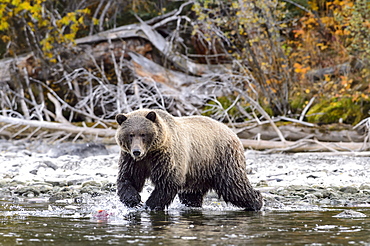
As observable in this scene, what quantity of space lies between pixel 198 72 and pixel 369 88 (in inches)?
178

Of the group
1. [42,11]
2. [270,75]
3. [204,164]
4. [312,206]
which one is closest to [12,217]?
[204,164]

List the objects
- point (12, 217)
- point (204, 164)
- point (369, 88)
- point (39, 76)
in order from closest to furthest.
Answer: point (12, 217) < point (204, 164) < point (369, 88) < point (39, 76)

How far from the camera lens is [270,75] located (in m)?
13.5

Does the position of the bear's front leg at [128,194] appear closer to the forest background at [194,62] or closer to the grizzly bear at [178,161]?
the grizzly bear at [178,161]

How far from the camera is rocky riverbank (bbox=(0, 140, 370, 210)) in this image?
7180 millimetres

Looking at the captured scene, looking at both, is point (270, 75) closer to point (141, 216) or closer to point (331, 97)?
point (331, 97)

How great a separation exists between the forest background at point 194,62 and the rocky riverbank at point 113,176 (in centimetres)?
Result: 107

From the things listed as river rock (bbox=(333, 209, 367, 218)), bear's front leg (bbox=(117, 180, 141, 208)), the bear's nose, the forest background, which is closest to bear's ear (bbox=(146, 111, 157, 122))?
the bear's nose

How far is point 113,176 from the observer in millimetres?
9062

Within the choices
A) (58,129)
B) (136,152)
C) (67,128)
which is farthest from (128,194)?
(58,129)

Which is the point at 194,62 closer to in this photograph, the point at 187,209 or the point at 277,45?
the point at 277,45

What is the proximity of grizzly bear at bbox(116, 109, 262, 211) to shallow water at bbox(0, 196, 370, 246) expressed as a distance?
0.65 ft

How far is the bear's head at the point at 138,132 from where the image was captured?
18.5 feet

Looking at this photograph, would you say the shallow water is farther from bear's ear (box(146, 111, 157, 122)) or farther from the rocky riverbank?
bear's ear (box(146, 111, 157, 122))
